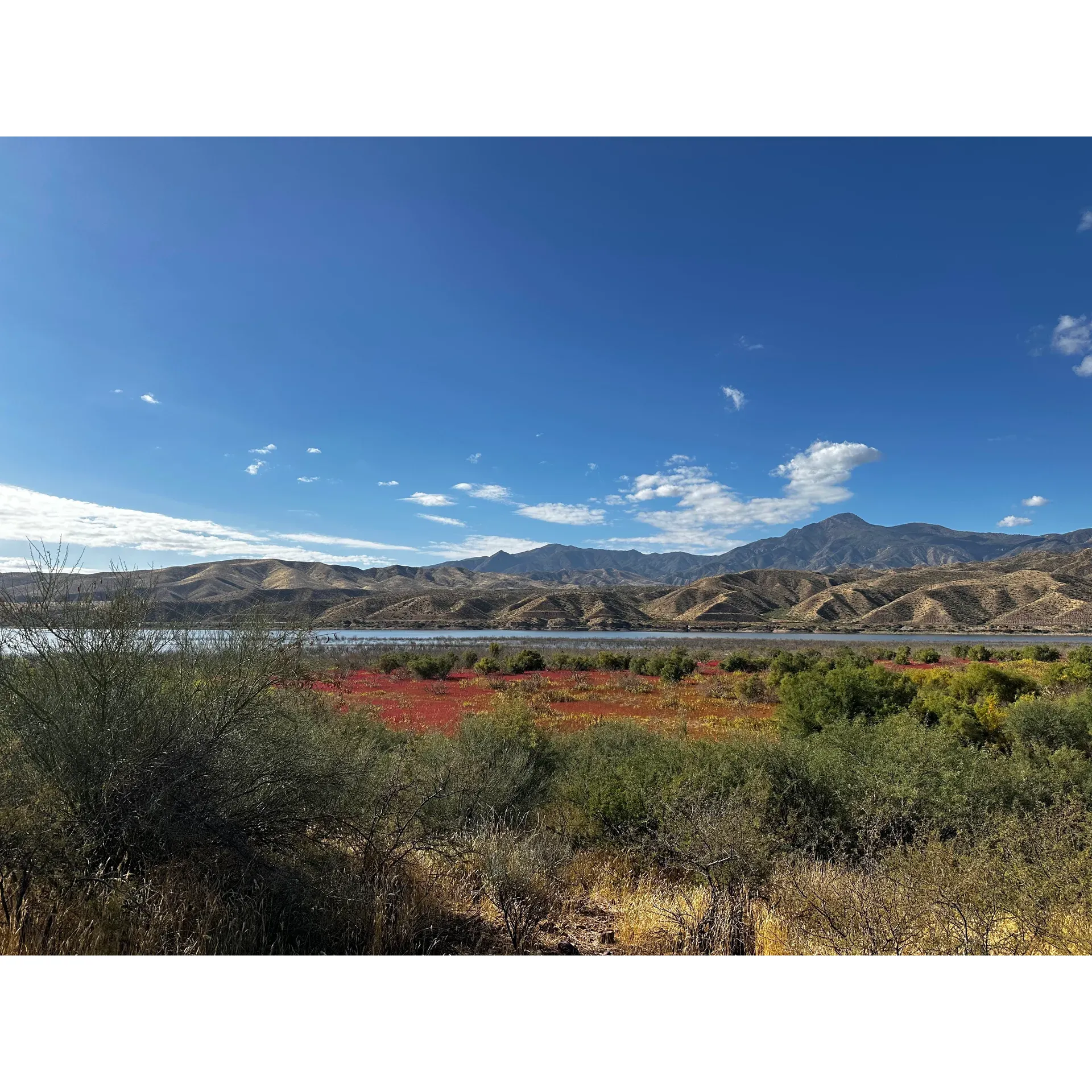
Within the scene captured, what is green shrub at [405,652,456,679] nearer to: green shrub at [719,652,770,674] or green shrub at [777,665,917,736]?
green shrub at [719,652,770,674]

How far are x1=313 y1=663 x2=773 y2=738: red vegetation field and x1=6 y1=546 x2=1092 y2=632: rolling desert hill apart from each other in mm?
36449

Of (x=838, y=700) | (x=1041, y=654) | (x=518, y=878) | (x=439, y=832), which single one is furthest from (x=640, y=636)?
(x=518, y=878)

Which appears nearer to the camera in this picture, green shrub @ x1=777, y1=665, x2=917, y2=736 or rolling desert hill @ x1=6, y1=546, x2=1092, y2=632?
green shrub @ x1=777, y1=665, x2=917, y2=736

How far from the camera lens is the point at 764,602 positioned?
109500 mm

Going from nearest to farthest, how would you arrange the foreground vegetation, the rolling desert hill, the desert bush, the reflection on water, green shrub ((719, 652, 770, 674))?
the foreground vegetation
the desert bush
green shrub ((719, 652, 770, 674))
the reflection on water
the rolling desert hill

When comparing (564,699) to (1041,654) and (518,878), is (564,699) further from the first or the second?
(1041,654)

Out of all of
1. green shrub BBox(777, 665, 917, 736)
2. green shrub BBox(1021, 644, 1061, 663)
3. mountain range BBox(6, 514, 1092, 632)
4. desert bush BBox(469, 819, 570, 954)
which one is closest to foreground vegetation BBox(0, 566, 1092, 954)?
desert bush BBox(469, 819, 570, 954)

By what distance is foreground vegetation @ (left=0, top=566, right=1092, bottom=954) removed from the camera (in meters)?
4.25

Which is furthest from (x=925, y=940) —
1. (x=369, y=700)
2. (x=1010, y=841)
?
(x=369, y=700)

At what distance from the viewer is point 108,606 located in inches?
218

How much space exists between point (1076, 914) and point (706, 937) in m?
2.99

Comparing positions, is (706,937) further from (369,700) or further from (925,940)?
(369,700)

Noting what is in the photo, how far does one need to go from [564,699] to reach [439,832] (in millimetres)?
18432

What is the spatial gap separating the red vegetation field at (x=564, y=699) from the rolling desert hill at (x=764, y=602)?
3645 centimetres
